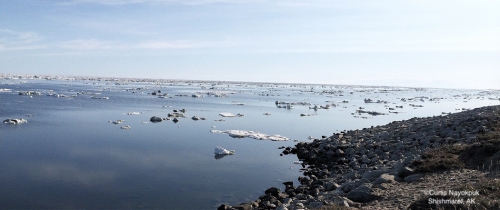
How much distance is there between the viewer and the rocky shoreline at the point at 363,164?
768cm

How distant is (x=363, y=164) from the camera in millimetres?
12711

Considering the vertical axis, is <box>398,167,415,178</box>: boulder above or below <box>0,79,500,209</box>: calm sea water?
above

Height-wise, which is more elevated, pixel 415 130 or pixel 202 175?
pixel 415 130

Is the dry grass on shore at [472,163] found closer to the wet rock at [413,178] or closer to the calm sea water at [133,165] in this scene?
the wet rock at [413,178]

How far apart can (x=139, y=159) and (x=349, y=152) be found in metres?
8.56

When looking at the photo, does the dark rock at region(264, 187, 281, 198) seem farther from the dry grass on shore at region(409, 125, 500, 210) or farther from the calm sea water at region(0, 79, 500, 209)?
the dry grass on shore at region(409, 125, 500, 210)

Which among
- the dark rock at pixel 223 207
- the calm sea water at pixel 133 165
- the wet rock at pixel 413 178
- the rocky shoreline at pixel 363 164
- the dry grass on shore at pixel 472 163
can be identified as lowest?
the calm sea water at pixel 133 165

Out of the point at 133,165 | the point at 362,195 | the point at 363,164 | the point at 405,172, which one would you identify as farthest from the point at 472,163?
the point at 133,165

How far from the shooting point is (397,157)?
12.5 m

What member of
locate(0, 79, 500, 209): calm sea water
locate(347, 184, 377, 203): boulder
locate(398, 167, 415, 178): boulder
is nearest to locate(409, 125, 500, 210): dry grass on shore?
locate(398, 167, 415, 178): boulder

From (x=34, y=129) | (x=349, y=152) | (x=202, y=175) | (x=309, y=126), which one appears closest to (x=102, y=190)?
(x=202, y=175)

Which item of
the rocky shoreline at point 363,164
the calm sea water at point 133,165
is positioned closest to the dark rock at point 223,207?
the rocky shoreline at point 363,164

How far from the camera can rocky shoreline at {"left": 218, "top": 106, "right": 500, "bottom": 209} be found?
25.2 ft

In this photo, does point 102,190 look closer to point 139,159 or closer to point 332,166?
point 139,159
